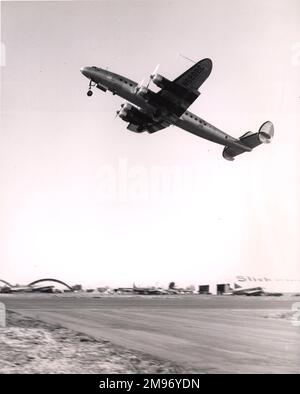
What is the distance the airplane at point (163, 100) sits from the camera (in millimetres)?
27469

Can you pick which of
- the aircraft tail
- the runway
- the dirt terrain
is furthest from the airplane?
the dirt terrain

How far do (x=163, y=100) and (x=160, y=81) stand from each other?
1.45 metres

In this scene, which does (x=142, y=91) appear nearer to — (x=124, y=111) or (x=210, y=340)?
(x=124, y=111)

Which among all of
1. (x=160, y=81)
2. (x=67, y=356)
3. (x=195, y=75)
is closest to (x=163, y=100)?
(x=160, y=81)

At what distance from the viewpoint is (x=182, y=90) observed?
27.9 metres

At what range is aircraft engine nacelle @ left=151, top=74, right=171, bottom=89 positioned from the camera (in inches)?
1083

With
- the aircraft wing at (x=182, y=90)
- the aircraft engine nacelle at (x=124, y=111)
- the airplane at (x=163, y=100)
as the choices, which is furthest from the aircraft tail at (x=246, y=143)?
the aircraft engine nacelle at (x=124, y=111)

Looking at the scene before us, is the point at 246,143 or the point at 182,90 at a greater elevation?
the point at 182,90

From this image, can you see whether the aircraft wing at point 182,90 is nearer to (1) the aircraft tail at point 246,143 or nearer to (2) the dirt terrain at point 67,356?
(1) the aircraft tail at point 246,143

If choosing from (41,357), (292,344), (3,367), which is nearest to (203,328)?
(292,344)

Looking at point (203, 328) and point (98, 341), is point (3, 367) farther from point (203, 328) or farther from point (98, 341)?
point (203, 328)

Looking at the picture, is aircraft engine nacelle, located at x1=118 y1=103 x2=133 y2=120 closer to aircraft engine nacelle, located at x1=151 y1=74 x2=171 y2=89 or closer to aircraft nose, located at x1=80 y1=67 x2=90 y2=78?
aircraft nose, located at x1=80 y1=67 x2=90 y2=78

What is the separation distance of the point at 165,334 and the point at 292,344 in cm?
517
